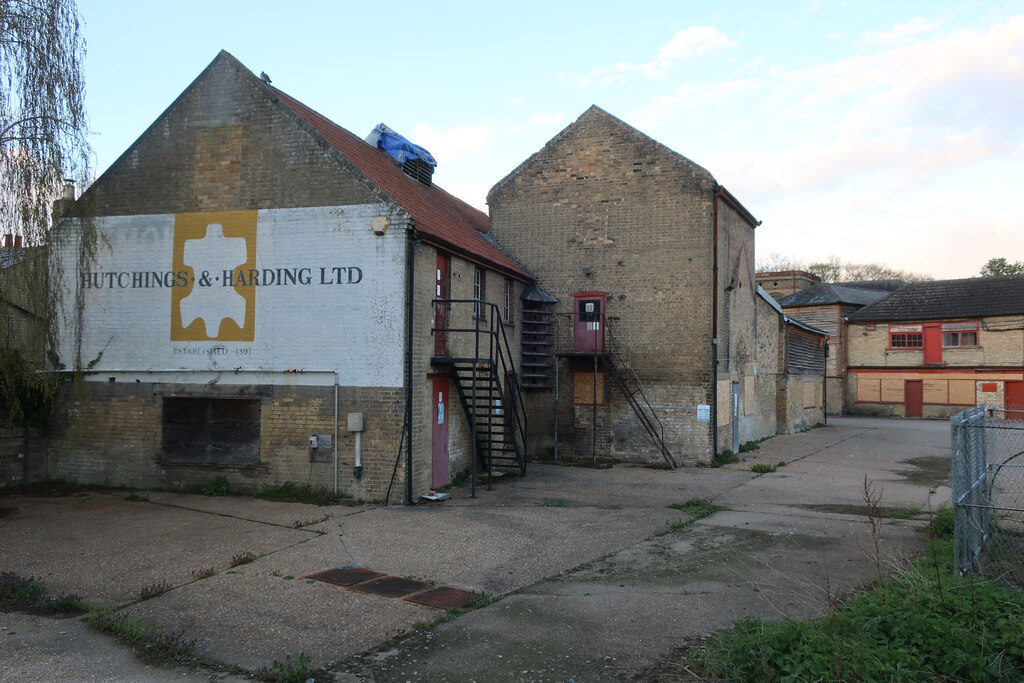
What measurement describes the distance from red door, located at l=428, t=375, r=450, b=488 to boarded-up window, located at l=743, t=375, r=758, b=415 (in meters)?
11.0

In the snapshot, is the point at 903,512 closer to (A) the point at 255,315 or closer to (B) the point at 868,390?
(A) the point at 255,315

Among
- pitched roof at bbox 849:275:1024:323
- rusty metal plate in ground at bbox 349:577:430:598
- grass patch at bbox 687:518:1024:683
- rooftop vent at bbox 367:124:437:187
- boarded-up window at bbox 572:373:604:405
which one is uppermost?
rooftop vent at bbox 367:124:437:187

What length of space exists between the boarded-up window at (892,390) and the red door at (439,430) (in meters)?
33.3

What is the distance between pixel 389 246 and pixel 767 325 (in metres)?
16.4

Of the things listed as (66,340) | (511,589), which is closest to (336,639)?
(511,589)

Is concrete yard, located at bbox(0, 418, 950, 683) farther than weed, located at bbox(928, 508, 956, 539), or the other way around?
weed, located at bbox(928, 508, 956, 539)

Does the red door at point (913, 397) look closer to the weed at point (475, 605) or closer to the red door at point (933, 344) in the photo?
the red door at point (933, 344)

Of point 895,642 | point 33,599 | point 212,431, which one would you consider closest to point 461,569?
point 33,599

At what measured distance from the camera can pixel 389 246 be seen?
13.3 meters

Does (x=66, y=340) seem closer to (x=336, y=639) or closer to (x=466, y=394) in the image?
(x=466, y=394)

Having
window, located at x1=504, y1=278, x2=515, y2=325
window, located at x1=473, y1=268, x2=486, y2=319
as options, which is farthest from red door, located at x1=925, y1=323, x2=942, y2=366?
window, located at x1=473, y1=268, x2=486, y2=319

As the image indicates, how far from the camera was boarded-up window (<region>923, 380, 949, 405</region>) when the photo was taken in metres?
38.3

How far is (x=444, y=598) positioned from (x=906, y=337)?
39.1 meters

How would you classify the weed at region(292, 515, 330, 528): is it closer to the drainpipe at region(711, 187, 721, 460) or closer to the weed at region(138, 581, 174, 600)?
the weed at region(138, 581, 174, 600)
